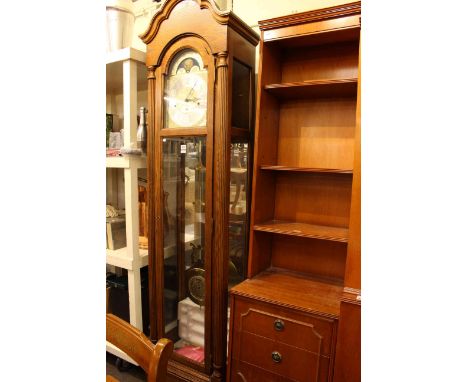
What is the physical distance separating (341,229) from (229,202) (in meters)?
0.61

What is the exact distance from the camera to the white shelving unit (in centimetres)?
173

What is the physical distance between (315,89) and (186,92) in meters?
0.68

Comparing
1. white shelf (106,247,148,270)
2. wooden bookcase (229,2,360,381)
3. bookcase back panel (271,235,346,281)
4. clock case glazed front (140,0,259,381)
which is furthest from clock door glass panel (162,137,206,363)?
bookcase back panel (271,235,346,281)

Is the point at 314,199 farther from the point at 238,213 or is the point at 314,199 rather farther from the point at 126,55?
the point at 126,55

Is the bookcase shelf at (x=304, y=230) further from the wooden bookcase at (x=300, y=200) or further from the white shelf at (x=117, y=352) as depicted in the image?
the white shelf at (x=117, y=352)

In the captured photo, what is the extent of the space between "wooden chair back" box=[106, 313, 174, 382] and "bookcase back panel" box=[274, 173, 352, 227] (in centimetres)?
105

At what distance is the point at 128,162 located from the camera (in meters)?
1.81

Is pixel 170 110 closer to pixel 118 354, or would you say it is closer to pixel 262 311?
pixel 262 311

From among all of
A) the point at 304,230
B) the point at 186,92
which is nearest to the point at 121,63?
the point at 186,92

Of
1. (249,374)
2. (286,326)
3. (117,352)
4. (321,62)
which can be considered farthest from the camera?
(117,352)

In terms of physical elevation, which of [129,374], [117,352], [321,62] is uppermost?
[321,62]

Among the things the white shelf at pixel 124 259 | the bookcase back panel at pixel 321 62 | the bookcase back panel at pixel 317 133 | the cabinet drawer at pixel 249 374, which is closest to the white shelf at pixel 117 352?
the white shelf at pixel 124 259
